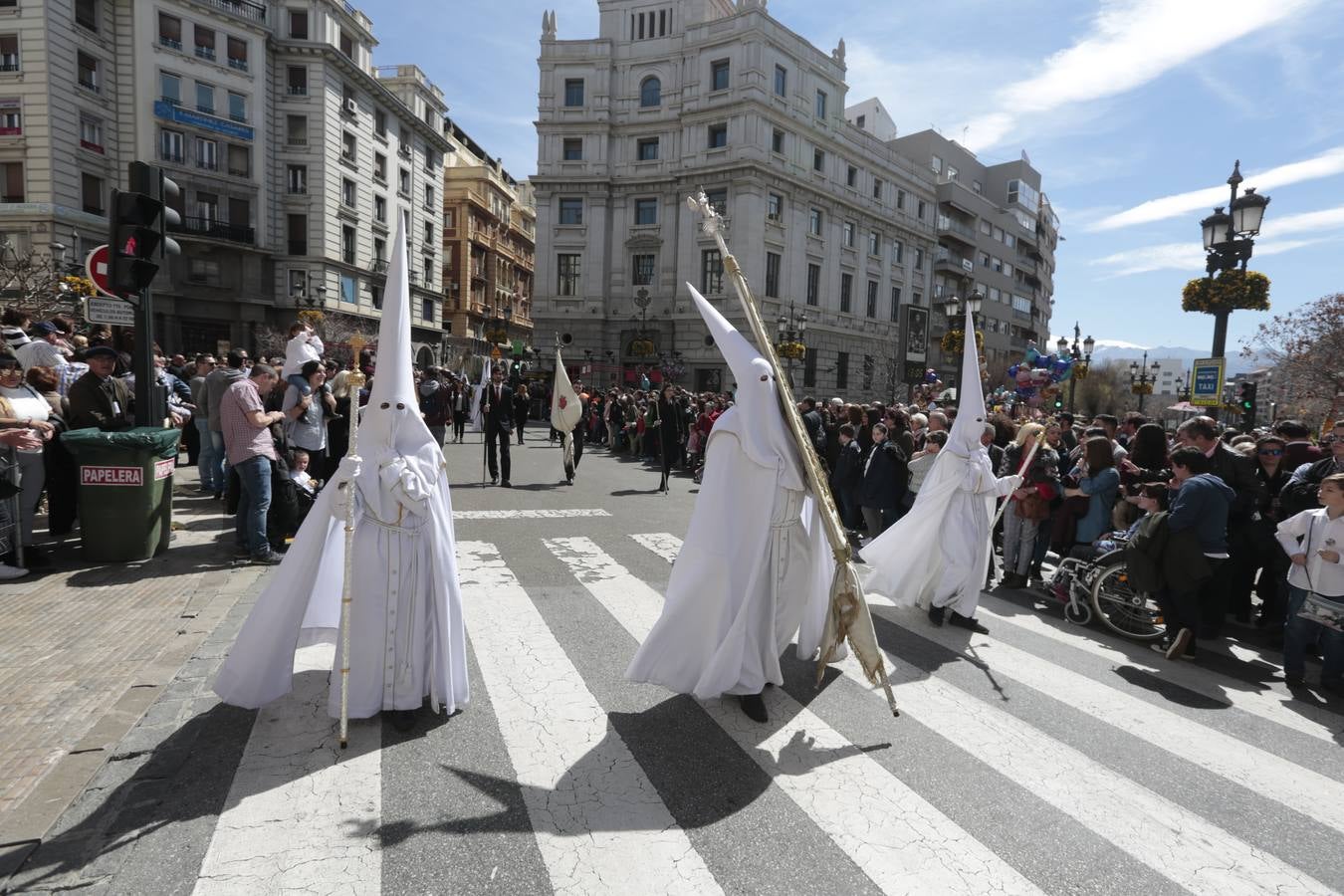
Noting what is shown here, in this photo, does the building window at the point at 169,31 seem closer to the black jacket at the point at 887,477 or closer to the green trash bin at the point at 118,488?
the green trash bin at the point at 118,488

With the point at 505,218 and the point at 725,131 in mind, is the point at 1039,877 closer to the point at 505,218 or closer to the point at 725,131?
the point at 725,131

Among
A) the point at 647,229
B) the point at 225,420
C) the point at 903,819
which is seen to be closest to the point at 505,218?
the point at 647,229

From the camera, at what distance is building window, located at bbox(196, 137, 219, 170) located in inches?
1427

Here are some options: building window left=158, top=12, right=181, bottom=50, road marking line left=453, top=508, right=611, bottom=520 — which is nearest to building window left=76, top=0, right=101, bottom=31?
building window left=158, top=12, right=181, bottom=50

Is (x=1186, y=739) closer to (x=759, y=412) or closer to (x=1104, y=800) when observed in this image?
(x=1104, y=800)

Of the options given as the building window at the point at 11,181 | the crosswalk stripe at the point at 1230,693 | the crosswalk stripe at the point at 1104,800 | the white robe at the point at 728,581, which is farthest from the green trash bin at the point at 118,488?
the building window at the point at 11,181

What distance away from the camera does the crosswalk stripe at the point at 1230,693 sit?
4418mm

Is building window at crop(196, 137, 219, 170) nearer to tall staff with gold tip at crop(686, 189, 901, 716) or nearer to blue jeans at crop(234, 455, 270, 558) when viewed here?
blue jeans at crop(234, 455, 270, 558)

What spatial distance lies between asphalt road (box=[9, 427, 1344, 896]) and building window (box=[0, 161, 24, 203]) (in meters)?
37.8

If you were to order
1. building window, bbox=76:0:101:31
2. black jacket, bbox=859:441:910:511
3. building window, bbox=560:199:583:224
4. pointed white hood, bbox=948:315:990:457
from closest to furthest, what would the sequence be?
pointed white hood, bbox=948:315:990:457
black jacket, bbox=859:441:910:511
building window, bbox=76:0:101:31
building window, bbox=560:199:583:224

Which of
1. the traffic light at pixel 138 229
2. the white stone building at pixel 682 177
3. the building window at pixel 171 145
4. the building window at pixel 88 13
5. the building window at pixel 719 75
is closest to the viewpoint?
the traffic light at pixel 138 229

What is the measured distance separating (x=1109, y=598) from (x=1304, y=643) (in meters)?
1.29

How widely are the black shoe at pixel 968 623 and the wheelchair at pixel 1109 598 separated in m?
1.00

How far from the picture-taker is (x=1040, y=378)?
49.6 ft
